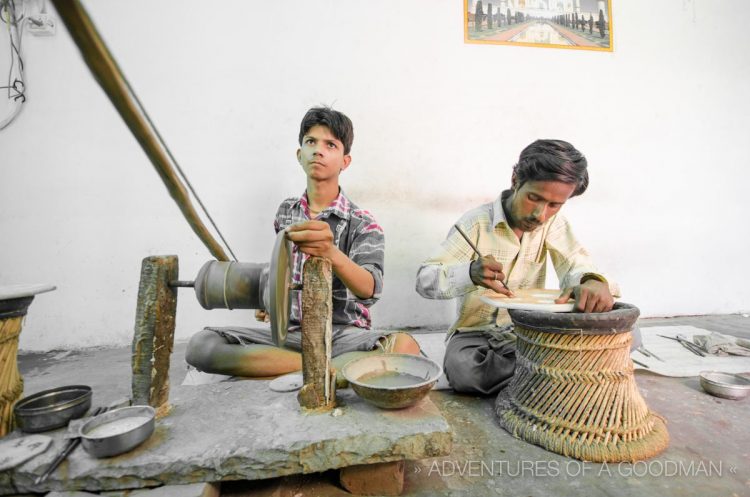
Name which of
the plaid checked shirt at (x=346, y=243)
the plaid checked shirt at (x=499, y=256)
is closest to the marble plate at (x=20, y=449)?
the plaid checked shirt at (x=346, y=243)

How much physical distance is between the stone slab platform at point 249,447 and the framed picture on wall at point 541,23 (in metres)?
3.38

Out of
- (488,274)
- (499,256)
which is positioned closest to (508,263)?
(499,256)

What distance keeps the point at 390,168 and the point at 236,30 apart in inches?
68.1

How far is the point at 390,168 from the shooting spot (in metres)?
3.30

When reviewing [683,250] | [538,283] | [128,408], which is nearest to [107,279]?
[128,408]

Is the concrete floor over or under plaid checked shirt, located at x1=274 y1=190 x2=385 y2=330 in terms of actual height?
under

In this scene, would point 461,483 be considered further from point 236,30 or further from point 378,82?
point 236,30

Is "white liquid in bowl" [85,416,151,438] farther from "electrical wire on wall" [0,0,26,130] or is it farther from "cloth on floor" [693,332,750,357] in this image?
"cloth on floor" [693,332,750,357]

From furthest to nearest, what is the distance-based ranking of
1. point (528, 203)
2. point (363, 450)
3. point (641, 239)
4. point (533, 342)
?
point (641, 239) → point (528, 203) → point (533, 342) → point (363, 450)

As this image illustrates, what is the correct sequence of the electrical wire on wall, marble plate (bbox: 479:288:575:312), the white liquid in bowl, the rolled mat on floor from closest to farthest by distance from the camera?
the white liquid in bowl
the rolled mat on floor
marble plate (bbox: 479:288:575:312)
the electrical wire on wall

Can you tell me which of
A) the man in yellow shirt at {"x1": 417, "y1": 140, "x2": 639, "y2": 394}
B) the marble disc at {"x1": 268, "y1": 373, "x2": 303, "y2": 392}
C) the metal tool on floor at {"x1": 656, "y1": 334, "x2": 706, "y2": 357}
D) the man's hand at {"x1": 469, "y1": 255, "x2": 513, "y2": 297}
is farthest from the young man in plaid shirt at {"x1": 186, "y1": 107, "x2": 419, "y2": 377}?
the metal tool on floor at {"x1": 656, "y1": 334, "x2": 706, "y2": 357}

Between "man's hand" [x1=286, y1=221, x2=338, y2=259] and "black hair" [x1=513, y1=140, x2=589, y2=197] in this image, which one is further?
"black hair" [x1=513, y1=140, x2=589, y2=197]

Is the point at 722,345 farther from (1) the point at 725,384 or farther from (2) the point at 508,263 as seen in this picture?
(2) the point at 508,263

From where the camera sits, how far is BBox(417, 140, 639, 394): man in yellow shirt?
186 centimetres
